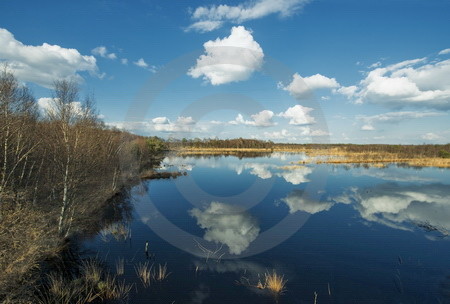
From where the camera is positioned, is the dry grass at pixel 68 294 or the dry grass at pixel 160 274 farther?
the dry grass at pixel 160 274

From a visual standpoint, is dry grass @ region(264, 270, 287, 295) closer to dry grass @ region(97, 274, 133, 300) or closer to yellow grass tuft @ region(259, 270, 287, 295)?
yellow grass tuft @ region(259, 270, 287, 295)

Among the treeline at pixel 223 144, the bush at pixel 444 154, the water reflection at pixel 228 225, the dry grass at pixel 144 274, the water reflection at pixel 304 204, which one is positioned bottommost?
the water reflection at pixel 228 225

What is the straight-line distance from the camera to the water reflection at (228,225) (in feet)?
56.5

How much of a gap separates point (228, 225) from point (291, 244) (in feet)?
18.3

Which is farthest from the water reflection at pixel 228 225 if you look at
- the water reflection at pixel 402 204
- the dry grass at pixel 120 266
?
the water reflection at pixel 402 204

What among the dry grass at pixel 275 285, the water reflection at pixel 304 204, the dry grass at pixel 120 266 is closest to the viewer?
the dry grass at pixel 275 285

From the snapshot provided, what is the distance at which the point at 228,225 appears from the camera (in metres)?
20.5

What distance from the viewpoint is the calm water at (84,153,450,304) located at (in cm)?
1138

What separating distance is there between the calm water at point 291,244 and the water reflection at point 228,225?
8cm

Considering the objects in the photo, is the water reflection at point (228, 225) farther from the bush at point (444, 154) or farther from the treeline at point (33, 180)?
the bush at point (444, 154)

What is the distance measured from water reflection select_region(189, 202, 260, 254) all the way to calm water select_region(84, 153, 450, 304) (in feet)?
0.26

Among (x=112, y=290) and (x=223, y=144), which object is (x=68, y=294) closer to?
(x=112, y=290)

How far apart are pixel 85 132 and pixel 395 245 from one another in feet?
72.7

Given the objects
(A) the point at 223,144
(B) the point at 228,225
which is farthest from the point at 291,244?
(A) the point at 223,144
